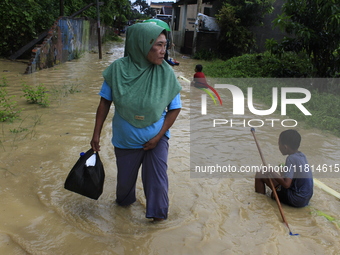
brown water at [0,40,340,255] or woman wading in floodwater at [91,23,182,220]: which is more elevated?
woman wading in floodwater at [91,23,182,220]

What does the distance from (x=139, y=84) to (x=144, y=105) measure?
0.17 m

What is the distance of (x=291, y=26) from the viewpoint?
27.8ft

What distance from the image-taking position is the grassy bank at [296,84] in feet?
21.6

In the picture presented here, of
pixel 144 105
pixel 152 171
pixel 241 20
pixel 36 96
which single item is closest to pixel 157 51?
pixel 144 105

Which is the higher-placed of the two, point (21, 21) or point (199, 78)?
point (21, 21)

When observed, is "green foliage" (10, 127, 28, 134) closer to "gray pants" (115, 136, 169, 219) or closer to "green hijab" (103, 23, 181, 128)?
"gray pants" (115, 136, 169, 219)

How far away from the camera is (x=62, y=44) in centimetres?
1273

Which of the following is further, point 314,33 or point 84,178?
point 314,33

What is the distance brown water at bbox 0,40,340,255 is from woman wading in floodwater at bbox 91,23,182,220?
0.37 m

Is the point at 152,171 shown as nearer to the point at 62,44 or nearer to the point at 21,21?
the point at 62,44

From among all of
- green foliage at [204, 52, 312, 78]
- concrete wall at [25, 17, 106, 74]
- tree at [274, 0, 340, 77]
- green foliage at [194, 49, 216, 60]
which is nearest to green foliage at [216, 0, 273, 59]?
green foliage at [194, 49, 216, 60]

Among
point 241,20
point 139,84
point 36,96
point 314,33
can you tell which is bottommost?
point 36,96

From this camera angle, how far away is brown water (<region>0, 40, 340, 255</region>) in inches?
106

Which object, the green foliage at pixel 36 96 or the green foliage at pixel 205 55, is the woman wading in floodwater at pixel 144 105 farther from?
the green foliage at pixel 205 55
